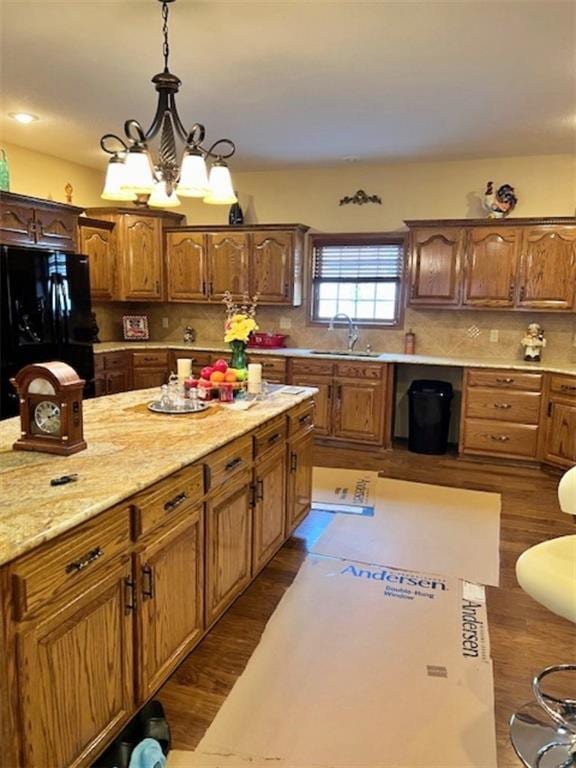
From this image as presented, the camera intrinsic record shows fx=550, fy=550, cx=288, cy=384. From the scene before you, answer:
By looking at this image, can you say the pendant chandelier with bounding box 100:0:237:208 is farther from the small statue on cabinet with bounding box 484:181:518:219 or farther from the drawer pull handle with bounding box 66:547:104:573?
the small statue on cabinet with bounding box 484:181:518:219

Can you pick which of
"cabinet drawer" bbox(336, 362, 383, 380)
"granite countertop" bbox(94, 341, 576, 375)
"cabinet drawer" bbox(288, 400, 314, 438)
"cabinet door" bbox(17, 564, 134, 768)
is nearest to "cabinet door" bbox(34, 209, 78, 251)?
"granite countertop" bbox(94, 341, 576, 375)

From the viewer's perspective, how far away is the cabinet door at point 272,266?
5.64m

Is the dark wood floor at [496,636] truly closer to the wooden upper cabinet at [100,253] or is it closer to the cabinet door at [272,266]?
the cabinet door at [272,266]

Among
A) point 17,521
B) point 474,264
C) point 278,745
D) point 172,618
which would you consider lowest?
point 278,745

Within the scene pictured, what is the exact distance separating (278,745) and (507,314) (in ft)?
14.6

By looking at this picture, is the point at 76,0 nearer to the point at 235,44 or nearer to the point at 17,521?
the point at 235,44

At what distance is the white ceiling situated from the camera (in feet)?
8.41

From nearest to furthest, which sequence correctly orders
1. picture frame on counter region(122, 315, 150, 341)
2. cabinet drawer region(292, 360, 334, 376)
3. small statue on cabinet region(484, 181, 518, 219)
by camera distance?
small statue on cabinet region(484, 181, 518, 219), cabinet drawer region(292, 360, 334, 376), picture frame on counter region(122, 315, 150, 341)

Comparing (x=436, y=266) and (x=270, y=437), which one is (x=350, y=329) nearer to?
(x=436, y=266)

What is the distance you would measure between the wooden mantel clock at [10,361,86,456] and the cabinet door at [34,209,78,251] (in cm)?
315

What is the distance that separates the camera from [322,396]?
5.38 m

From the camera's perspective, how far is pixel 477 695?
81.7 inches

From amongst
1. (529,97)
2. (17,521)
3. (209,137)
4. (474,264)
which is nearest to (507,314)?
(474,264)

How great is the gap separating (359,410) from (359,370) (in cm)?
38
